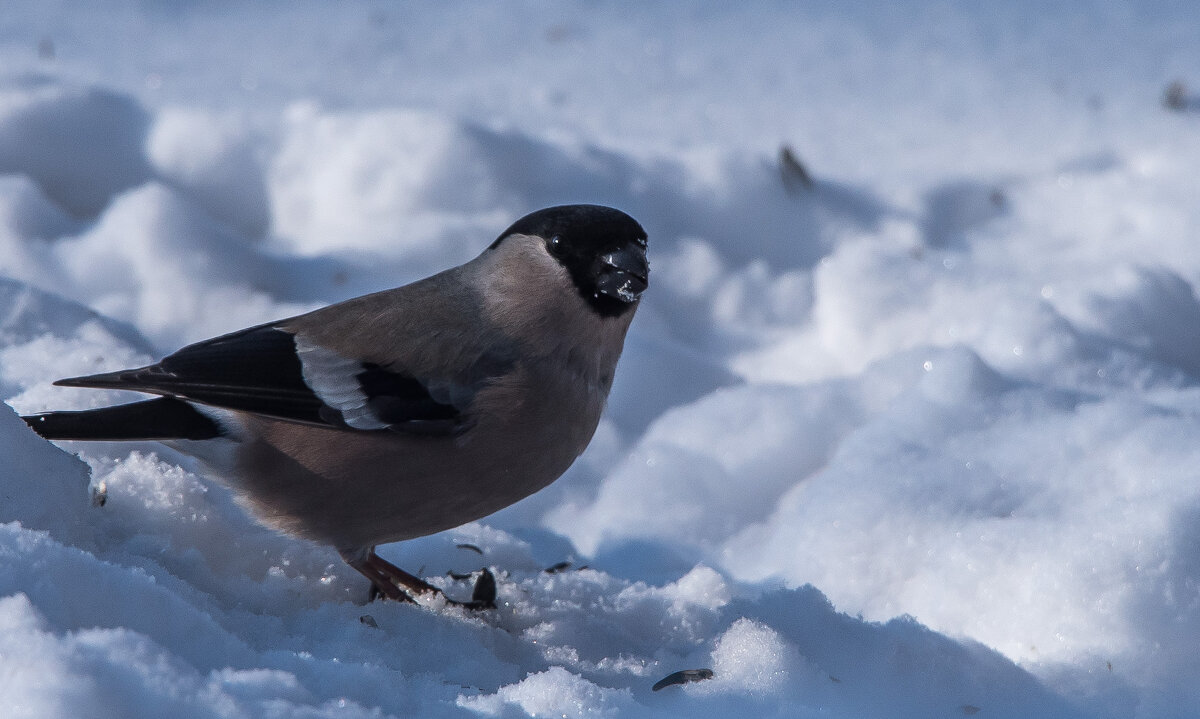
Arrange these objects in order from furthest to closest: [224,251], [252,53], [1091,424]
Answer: [252,53] → [224,251] → [1091,424]

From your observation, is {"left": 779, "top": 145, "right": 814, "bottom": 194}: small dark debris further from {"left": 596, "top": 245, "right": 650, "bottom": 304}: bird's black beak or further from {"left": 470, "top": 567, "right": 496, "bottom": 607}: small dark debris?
{"left": 470, "top": 567, "right": 496, "bottom": 607}: small dark debris

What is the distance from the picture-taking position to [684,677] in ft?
7.66

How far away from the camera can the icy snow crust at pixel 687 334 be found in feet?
7.63

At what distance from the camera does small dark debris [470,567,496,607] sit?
2749mm

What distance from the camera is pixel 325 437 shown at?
2.56m

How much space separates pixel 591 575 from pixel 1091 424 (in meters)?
1.63

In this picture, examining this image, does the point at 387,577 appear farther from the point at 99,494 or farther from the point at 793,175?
the point at 793,175

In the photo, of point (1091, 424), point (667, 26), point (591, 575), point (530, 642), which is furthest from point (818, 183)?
point (530, 642)

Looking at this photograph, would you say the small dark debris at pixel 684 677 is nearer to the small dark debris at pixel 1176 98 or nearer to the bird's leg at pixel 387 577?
the bird's leg at pixel 387 577

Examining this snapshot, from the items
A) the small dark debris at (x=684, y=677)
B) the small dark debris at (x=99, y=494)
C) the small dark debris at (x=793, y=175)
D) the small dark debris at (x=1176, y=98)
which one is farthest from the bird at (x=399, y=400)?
the small dark debris at (x=1176, y=98)

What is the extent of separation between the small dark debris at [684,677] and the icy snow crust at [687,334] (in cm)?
4

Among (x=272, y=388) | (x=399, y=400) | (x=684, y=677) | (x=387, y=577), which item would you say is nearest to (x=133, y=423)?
(x=272, y=388)

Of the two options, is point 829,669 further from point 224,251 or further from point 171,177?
point 171,177

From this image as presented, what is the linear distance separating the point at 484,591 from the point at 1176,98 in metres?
4.76
